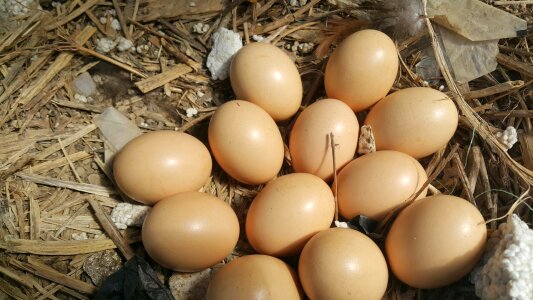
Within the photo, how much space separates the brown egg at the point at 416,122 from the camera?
1328mm

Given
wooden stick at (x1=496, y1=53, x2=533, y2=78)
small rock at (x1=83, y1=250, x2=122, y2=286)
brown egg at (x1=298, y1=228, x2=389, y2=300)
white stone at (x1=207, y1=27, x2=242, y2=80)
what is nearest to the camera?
brown egg at (x1=298, y1=228, x2=389, y2=300)

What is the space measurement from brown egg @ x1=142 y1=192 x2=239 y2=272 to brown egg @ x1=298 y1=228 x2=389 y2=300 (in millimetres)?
238

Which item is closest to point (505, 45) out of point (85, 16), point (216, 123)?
point (216, 123)

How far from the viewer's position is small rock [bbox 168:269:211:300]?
130 centimetres

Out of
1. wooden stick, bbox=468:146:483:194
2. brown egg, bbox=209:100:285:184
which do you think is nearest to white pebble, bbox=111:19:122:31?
brown egg, bbox=209:100:285:184

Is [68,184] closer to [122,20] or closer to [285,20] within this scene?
[122,20]

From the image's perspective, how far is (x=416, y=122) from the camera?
4.36 feet

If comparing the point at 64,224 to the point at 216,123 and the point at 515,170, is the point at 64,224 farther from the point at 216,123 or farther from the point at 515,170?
the point at 515,170

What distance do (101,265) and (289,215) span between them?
22.5 inches

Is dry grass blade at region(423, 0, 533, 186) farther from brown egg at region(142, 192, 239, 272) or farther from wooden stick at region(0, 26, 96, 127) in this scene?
wooden stick at region(0, 26, 96, 127)

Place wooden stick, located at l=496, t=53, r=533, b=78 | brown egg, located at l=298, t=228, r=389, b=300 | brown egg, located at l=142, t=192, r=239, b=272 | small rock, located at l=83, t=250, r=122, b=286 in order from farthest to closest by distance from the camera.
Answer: wooden stick, located at l=496, t=53, r=533, b=78 → small rock, located at l=83, t=250, r=122, b=286 → brown egg, located at l=142, t=192, r=239, b=272 → brown egg, located at l=298, t=228, r=389, b=300

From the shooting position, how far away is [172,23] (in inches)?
64.2

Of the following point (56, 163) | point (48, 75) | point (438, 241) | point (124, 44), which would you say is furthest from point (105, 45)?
point (438, 241)

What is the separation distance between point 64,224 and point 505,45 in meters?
1.51
